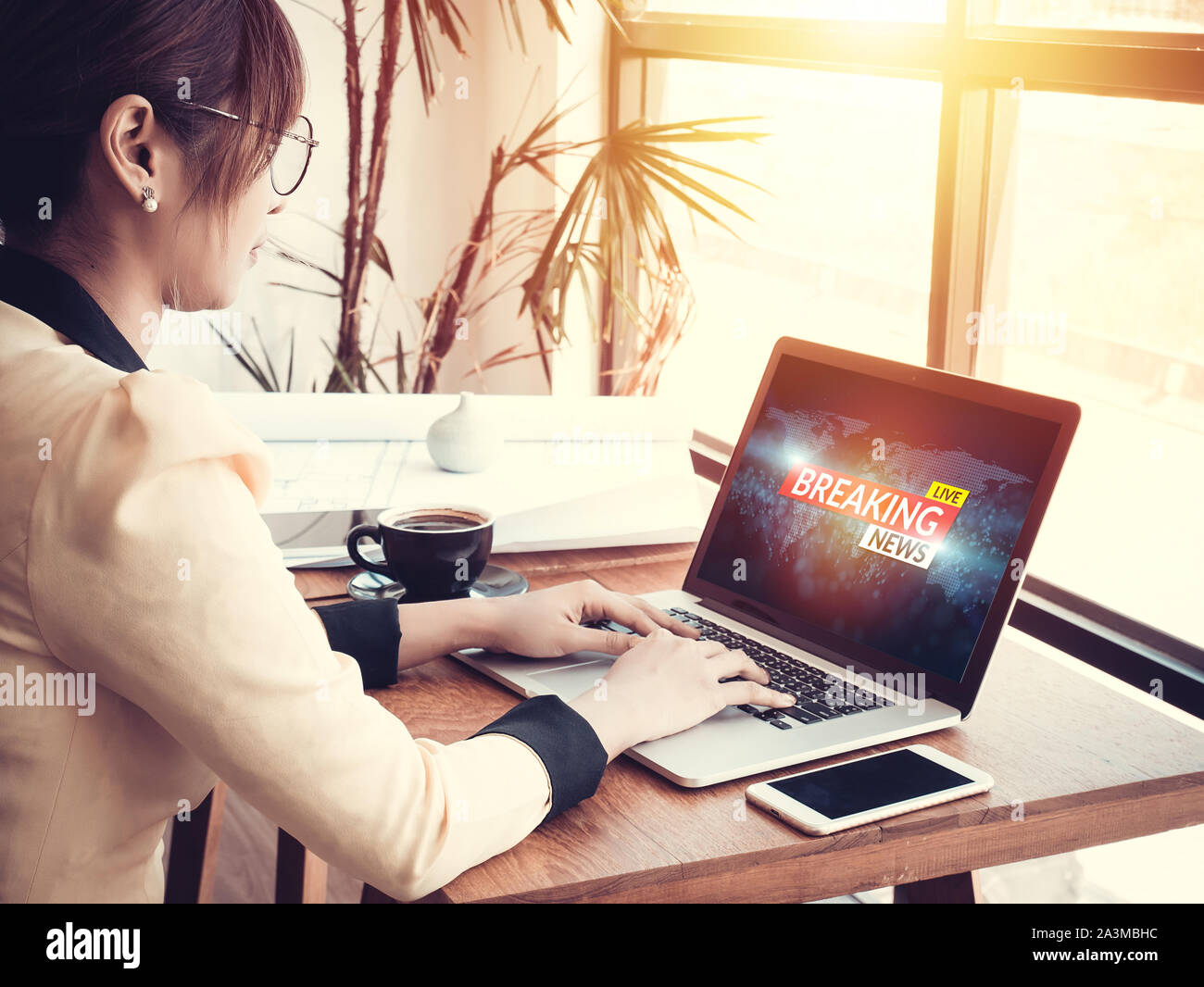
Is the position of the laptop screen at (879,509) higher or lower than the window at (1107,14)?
lower

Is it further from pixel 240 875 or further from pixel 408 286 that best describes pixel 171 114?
pixel 408 286

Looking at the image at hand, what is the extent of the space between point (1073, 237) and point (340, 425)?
3.51 ft

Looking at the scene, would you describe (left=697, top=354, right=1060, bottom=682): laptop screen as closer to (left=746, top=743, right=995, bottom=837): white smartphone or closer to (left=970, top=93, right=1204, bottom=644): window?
(left=746, top=743, right=995, bottom=837): white smartphone

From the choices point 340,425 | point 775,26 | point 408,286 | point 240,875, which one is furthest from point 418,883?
point 408,286

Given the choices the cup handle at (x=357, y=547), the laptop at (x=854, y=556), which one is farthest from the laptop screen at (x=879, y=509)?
the cup handle at (x=357, y=547)

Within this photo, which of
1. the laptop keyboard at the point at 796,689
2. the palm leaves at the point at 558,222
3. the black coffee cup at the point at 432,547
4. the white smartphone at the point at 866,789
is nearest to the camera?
the white smartphone at the point at 866,789

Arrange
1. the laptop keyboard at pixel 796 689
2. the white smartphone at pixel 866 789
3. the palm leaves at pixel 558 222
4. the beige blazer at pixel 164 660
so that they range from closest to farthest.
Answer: the beige blazer at pixel 164 660
the white smartphone at pixel 866 789
the laptop keyboard at pixel 796 689
the palm leaves at pixel 558 222

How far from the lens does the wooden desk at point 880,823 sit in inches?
30.0

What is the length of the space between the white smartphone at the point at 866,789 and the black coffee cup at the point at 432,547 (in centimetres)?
44

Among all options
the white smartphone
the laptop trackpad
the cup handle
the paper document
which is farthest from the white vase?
the white smartphone

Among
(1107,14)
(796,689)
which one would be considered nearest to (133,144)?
(796,689)

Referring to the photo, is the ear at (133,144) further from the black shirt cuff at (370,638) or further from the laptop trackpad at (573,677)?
the laptop trackpad at (573,677)

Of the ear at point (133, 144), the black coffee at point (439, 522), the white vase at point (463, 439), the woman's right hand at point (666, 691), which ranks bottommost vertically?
the woman's right hand at point (666, 691)

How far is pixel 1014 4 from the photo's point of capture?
1584 millimetres
